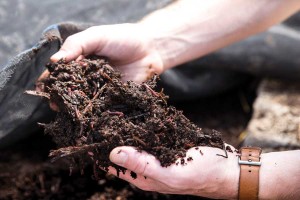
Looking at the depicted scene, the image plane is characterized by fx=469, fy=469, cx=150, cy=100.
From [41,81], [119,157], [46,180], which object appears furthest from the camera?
[46,180]

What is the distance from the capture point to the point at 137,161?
130 cm

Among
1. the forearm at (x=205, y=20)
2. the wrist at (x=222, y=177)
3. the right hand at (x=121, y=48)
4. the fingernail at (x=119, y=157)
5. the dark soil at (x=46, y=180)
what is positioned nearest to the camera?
the fingernail at (x=119, y=157)

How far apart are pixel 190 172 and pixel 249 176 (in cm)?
22

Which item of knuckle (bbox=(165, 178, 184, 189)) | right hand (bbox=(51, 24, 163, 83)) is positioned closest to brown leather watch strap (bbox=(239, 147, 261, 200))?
knuckle (bbox=(165, 178, 184, 189))

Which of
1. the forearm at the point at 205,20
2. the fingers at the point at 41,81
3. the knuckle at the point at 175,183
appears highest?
the forearm at the point at 205,20

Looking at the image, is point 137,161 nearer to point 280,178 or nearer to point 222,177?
point 222,177

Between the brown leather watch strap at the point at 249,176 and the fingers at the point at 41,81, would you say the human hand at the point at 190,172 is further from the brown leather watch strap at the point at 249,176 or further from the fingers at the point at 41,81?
the fingers at the point at 41,81

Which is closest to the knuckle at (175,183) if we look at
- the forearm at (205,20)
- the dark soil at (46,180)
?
the dark soil at (46,180)

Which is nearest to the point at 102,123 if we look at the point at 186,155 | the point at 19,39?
the point at 186,155

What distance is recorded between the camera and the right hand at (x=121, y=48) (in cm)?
154

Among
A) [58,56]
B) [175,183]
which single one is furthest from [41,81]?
[175,183]

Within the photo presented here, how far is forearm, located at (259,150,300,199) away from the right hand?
579 millimetres

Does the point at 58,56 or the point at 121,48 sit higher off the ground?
the point at 121,48

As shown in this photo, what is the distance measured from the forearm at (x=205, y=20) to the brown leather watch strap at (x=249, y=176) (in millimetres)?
607
